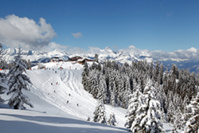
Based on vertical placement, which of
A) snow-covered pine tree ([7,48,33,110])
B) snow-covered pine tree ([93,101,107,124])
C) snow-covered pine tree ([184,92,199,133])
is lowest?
snow-covered pine tree ([93,101,107,124])

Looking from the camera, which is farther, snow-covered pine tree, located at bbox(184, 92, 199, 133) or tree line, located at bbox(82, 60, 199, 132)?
tree line, located at bbox(82, 60, 199, 132)

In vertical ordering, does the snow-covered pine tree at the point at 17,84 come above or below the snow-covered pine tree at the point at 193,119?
above

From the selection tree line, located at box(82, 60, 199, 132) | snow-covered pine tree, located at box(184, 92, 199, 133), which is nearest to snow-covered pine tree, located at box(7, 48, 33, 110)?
tree line, located at box(82, 60, 199, 132)

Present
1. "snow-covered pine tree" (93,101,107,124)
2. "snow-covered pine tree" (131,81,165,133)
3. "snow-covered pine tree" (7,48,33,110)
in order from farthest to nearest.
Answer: "snow-covered pine tree" (93,101,107,124) → "snow-covered pine tree" (7,48,33,110) → "snow-covered pine tree" (131,81,165,133)

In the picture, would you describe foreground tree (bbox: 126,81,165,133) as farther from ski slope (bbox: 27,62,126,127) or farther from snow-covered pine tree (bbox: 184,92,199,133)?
ski slope (bbox: 27,62,126,127)

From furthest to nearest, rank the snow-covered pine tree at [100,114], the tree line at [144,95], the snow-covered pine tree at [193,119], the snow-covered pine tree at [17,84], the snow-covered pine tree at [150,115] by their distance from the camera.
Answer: the snow-covered pine tree at [100,114] → the snow-covered pine tree at [17,84] → the tree line at [144,95] → the snow-covered pine tree at [150,115] → the snow-covered pine tree at [193,119]

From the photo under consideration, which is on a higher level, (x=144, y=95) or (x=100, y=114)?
(x=144, y=95)

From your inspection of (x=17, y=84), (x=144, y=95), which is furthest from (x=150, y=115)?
(x=17, y=84)

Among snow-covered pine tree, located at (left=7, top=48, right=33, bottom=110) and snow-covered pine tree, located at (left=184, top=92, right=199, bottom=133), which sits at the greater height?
snow-covered pine tree, located at (left=7, top=48, right=33, bottom=110)

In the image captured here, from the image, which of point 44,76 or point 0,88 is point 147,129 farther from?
point 44,76

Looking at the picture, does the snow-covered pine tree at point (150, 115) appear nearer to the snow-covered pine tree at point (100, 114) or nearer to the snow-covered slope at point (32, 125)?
the snow-covered slope at point (32, 125)

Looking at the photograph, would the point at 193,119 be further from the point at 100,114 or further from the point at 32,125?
the point at 100,114

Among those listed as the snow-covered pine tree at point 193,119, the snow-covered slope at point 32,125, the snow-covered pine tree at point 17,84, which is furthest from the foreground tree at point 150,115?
the snow-covered pine tree at point 17,84

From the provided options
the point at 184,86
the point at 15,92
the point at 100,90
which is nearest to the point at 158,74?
the point at 184,86
